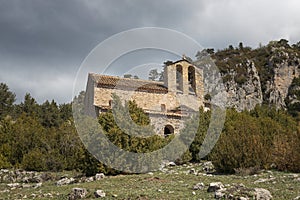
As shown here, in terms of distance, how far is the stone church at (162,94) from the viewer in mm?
26578

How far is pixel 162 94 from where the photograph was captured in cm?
2941

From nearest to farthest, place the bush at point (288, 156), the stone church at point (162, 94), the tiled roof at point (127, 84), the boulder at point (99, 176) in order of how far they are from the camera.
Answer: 1. the bush at point (288, 156)
2. the boulder at point (99, 176)
3. the stone church at point (162, 94)
4. the tiled roof at point (127, 84)

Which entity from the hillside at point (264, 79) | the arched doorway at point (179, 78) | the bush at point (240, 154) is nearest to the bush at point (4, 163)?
the bush at point (240, 154)

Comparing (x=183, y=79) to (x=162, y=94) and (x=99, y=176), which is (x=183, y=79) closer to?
(x=162, y=94)

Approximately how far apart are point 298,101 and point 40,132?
39038mm

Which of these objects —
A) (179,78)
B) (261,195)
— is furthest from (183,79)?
(261,195)

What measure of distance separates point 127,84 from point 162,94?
3.31m

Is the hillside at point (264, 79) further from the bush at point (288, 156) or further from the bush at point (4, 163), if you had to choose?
the bush at point (288, 156)

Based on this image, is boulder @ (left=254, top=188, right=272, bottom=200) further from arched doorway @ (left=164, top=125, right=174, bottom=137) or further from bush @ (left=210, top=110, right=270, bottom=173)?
arched doorway @ (left=164, top=125, right=174, bottom=137)

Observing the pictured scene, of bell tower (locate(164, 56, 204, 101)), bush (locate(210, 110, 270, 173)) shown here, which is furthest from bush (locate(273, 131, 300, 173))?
bell tower (locate(164, 56, 204, 101))

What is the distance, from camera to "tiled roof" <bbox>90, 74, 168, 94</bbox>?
2781 centimetres

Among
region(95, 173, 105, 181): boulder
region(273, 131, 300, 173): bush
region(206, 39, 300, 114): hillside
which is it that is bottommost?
region(95, 173, 105, 181): boulder

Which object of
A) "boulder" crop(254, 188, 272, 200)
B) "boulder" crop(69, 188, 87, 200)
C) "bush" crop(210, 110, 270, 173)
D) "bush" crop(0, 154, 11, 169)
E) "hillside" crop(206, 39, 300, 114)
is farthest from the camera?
"hillside" crop(206, 39, 300, 114)

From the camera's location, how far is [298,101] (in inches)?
1908
